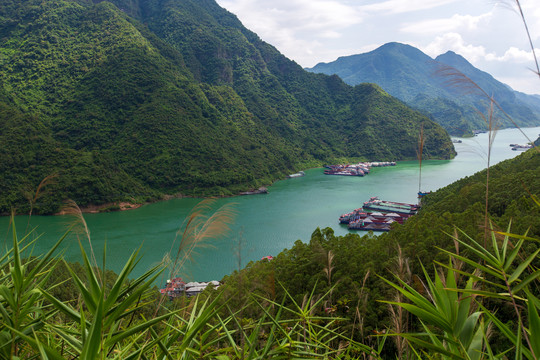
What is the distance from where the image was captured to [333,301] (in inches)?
257

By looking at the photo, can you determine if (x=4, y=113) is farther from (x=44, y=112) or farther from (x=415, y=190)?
(x=415, y=190)

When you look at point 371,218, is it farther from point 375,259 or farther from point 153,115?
point 153,115

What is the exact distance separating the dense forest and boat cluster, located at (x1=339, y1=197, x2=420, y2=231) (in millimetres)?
6798

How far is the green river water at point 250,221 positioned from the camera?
14508 mm

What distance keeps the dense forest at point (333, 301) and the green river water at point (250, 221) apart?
1.92 metres

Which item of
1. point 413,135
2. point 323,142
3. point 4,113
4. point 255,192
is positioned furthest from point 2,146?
point 413,135

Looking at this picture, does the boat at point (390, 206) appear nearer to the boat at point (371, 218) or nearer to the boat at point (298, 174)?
the boat at point (371, 218)

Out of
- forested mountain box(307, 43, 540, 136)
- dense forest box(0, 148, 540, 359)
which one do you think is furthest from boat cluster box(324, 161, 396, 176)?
forested mountain box(307, 43, 540, 136)

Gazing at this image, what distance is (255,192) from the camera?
27.8 meters

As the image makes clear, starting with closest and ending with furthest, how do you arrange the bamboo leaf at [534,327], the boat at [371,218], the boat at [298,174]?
the bamboo leaf at [534,327], the boat at [371,218], the boat at [298,174]

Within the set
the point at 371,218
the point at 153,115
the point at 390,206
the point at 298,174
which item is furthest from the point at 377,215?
the point at 153,115

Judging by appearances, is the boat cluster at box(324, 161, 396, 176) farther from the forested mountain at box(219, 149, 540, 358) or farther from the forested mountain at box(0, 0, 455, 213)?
the forested mountain at box(219, 149, 540, 358)

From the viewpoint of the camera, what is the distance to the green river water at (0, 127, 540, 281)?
14.5 meters

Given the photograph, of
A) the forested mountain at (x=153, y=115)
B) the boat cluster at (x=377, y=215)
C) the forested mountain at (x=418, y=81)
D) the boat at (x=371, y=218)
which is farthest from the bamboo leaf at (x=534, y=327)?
the forested mountain at (x=418, y=81)
